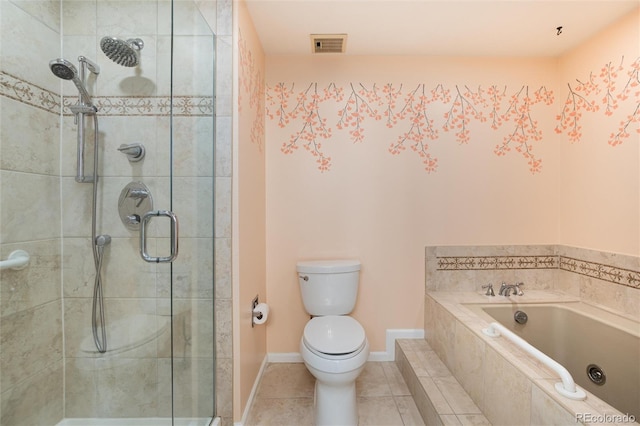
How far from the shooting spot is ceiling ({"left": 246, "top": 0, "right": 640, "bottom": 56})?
162 centimetres

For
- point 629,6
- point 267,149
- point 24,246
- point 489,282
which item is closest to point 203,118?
point 267,149

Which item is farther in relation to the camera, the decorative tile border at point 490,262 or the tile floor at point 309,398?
the decorative tile border at point 490,262

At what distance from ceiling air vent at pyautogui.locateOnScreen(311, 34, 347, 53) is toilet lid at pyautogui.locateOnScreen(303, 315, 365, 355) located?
174 cm

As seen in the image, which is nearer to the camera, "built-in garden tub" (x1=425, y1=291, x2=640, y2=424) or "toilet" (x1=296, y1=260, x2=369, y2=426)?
"built-in garden tub" (x1=425, y1=291, x2=640, y2=424)

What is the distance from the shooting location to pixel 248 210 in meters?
1.65

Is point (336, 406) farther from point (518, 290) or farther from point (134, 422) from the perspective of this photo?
point (518, 290)

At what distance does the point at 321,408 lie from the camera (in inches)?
58.4

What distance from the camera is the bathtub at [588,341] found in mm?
1398

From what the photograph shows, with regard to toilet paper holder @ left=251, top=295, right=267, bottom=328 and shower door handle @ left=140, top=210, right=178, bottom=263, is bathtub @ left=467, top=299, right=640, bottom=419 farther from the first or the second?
shower door handle @ left=140, top=210, right=178, bottom=263

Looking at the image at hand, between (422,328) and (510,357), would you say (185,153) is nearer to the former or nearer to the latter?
(510,357)

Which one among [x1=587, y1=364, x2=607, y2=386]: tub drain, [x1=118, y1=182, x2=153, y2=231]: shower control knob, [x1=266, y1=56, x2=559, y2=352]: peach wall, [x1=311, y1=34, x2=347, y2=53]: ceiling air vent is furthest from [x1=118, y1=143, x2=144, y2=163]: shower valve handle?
[x1=587, y1=364, x2=607, y2=386]: tub drain

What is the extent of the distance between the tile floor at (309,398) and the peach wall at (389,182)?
0.19 metres

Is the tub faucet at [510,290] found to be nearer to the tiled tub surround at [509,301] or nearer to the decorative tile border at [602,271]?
the tiled tub surround at [509,301]

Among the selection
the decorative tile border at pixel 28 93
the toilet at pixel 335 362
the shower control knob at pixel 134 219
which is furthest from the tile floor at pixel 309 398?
the decorative tile border at pixel 28 93
